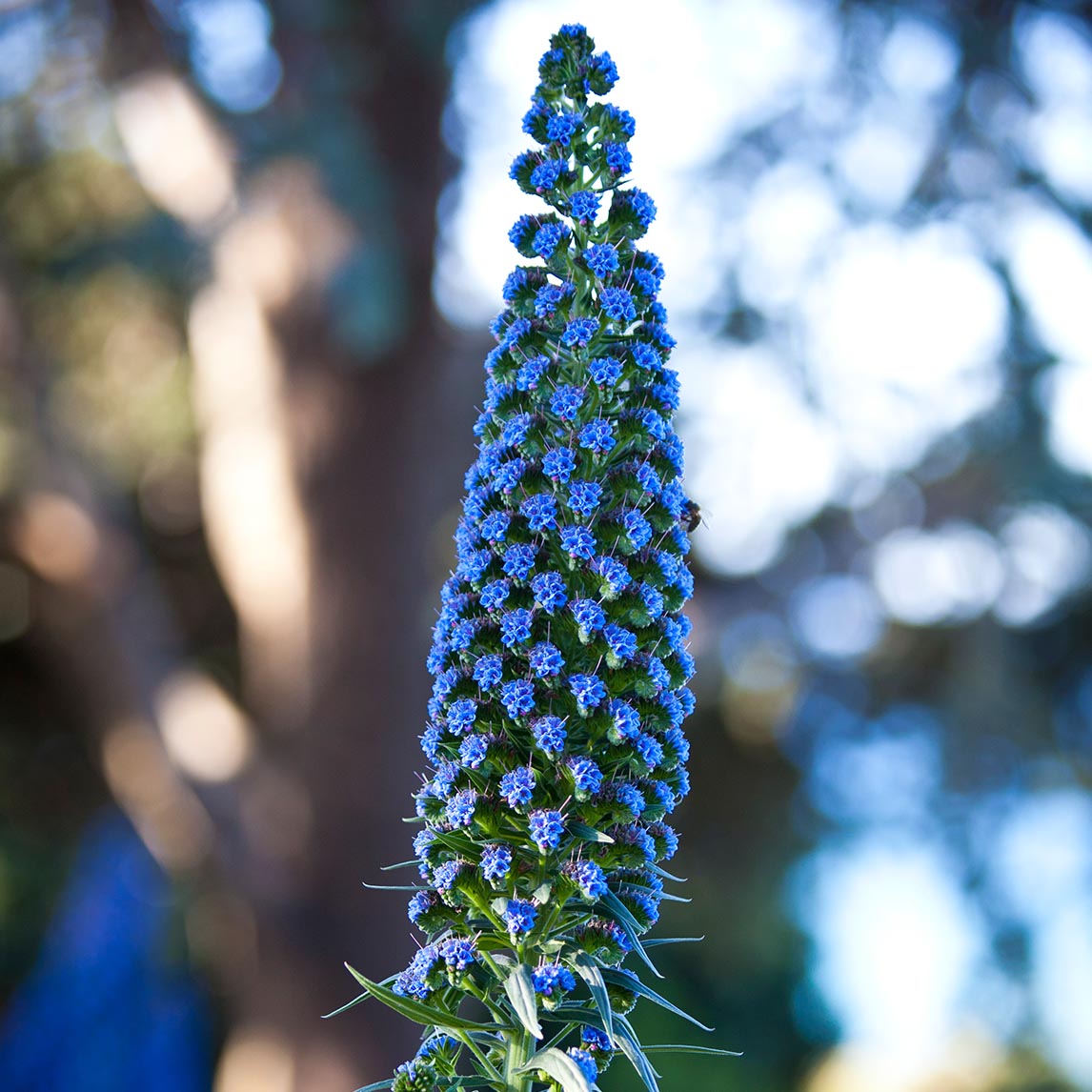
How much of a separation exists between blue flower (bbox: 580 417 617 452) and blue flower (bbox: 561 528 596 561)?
0.40 ft

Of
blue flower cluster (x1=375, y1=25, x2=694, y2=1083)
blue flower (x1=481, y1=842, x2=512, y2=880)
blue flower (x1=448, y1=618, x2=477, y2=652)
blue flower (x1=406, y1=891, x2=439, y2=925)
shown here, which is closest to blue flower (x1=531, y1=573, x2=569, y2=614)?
blue flower cluster (x1=375, y1=25, x2=694, y2=1083)

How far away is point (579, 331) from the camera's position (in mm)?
1782

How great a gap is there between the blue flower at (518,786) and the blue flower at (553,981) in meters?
0.23

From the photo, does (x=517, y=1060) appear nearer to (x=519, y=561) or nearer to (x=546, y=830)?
(x=546, y=830)

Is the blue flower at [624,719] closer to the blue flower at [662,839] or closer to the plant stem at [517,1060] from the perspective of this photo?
the blue flower at [662,839]

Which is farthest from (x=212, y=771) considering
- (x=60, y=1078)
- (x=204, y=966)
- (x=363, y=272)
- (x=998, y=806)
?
(x=998, y=806)

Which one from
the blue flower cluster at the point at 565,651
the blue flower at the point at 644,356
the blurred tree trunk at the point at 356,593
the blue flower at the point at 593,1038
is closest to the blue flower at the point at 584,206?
the blue flower cluster at the point at 565,651

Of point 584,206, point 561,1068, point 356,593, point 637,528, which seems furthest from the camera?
point 356,593

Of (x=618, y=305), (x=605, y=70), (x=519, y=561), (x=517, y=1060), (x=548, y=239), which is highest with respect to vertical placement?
(x=605, y=70)

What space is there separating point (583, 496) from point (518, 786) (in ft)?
1.37

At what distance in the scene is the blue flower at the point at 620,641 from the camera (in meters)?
1.70

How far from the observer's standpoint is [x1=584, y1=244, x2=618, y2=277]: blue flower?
1.82 m

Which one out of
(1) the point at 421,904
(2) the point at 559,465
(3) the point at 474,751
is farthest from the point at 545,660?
(1) the point at 421,904

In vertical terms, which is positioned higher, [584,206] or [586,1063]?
[584,206]
